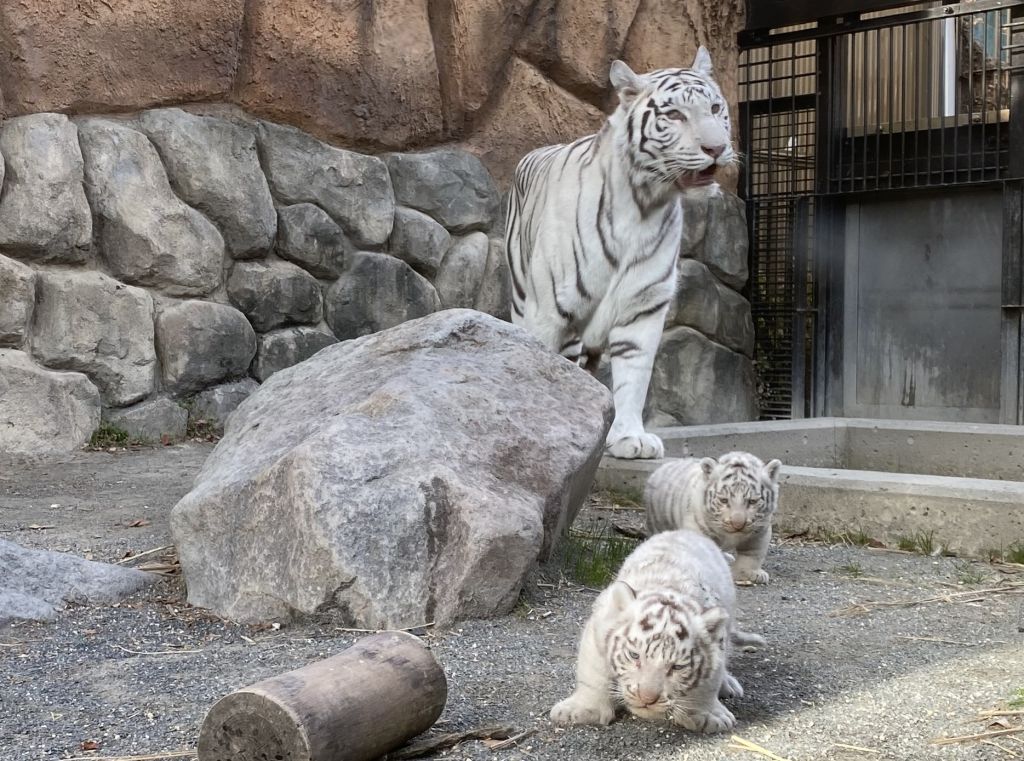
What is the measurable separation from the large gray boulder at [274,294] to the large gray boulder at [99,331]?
0.56 meters

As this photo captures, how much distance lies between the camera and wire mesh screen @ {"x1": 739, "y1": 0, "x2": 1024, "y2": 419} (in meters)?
7.80

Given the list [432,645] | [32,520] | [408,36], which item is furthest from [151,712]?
[408,36]

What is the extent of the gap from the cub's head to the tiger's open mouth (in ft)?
5.50

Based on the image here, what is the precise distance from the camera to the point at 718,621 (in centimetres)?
228

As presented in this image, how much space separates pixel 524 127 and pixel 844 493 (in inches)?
A: 159

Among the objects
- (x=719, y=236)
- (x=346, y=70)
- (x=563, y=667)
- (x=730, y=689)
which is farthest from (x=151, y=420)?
(x=719, y=236)

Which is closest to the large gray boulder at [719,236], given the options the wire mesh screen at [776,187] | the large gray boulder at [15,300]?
the wire mesh screen at [776,187]

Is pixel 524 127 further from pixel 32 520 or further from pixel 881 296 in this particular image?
pixel 32 520

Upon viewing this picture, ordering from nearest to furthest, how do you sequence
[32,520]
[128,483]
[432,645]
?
[432,645]
[32,520]
[128,483]

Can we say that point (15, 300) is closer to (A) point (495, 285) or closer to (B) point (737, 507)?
(A) point (495, 285)

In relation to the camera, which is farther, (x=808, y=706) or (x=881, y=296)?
(x=881, y=296)

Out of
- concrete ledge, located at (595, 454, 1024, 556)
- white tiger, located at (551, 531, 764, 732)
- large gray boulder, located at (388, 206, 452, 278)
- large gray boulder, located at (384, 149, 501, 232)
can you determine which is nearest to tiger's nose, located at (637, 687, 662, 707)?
white tiger, located at (551, 531, 764, 732)

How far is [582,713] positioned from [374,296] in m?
4.82

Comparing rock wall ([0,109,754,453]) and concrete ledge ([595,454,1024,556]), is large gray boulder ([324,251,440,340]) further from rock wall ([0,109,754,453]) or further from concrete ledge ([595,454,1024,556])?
concrete ledge ([595,454,1024,556])
